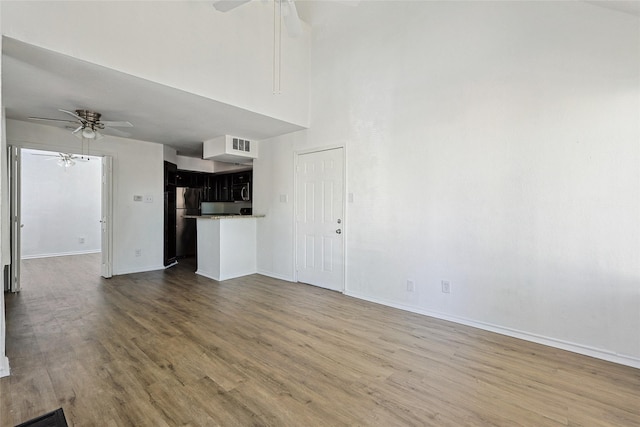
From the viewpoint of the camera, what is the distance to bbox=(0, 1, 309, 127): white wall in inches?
87.1

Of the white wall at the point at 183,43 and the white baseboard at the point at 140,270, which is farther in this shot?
the white baseboard at the point at 140,270

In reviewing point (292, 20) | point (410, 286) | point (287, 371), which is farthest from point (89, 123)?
point (410, 286)

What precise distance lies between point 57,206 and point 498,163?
373 inches

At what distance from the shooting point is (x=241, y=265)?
5.14 m

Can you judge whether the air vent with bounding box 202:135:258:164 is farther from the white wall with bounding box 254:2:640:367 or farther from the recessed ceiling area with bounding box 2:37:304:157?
the white wall with bounding box 254:2:640:367

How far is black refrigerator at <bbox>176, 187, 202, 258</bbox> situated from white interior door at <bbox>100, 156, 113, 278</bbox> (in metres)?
1.92

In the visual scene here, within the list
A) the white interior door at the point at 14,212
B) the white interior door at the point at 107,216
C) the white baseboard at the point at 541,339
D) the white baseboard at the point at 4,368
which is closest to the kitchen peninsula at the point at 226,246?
the white interior door at the point at 107,216

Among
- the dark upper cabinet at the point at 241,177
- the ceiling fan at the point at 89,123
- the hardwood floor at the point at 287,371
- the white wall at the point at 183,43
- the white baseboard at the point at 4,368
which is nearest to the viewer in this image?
the hardwood floor at the point at 287,371

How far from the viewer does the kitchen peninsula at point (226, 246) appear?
484 cm

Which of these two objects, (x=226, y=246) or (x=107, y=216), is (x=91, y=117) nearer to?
(x=107, y=216)

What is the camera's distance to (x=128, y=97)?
3.15 meters

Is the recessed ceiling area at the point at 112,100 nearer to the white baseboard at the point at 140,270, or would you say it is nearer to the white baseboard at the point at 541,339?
the white baseboard at the point at 140,270

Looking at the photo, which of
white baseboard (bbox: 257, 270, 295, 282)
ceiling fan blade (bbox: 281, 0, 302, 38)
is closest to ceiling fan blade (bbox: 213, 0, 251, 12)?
ceiling fan blade (bbox: 281, 0, 302, 38)

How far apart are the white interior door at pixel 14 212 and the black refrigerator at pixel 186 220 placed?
288cm
